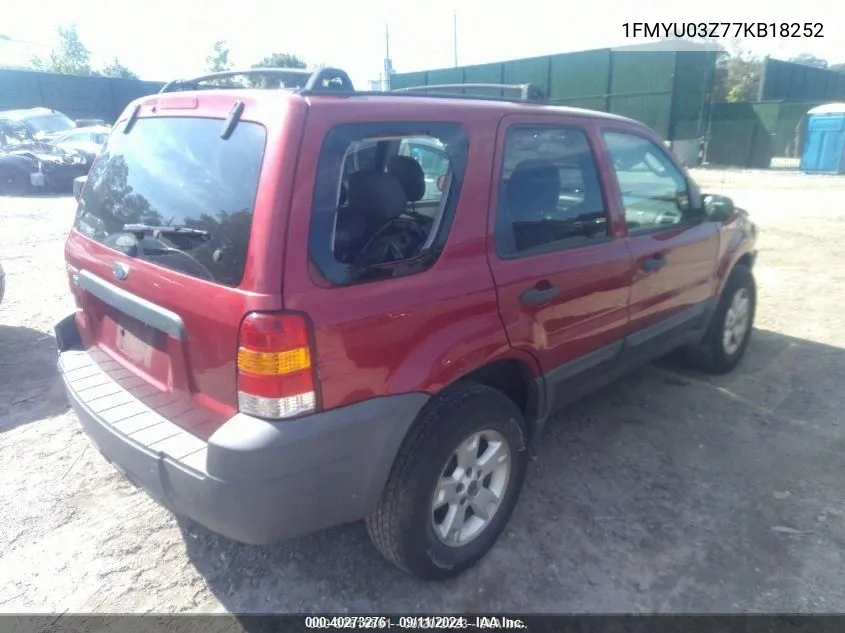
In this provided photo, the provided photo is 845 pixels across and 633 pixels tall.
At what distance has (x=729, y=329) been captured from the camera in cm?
440

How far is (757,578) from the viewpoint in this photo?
2.52 m

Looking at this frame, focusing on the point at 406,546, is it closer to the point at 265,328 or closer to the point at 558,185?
the point at 265,328

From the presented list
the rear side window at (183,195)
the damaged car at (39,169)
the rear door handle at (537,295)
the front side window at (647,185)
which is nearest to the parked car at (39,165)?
the damaged car at (39,169)

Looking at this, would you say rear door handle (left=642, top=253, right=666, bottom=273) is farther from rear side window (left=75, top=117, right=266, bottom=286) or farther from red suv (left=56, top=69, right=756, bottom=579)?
rear side window (left=75, top=117, right=266, bottom=286)

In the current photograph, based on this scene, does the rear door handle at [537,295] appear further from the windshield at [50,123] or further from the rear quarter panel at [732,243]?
the windshield at [50,123]

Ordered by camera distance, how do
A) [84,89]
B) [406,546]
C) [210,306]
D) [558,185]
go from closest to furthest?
1. [210,306]
2. [406,546]
3. [558,185]
4. [84,89]

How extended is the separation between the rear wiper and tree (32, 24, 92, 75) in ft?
191

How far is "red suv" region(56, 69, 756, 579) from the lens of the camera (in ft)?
6.35

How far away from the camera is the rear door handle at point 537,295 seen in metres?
2.57

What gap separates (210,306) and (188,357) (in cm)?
26

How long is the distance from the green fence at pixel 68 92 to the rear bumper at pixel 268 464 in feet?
101

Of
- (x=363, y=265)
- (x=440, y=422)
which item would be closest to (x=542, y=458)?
(x=440, y=422)

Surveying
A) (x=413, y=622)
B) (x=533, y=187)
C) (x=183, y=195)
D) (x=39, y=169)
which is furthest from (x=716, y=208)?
(x=39, y=169)

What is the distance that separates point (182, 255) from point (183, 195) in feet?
0.76
